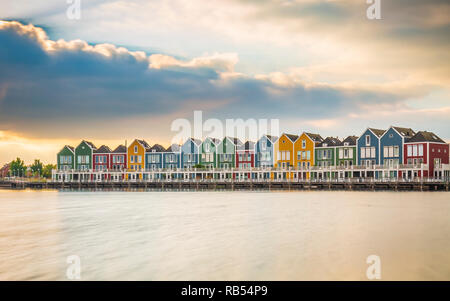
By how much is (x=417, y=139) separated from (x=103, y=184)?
51.6m

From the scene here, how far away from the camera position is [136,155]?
91.8 meters

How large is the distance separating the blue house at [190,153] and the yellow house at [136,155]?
790 cm

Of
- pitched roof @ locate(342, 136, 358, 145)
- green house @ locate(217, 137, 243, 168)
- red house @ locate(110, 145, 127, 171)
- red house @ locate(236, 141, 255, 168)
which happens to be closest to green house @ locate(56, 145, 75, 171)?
red house @ locate(110, 145, 127, 171)

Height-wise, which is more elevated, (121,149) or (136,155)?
(121,149)

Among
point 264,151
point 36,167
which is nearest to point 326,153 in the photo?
point 264,151

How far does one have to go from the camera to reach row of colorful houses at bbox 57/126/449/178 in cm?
6619

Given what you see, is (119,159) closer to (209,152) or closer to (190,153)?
(190,153)

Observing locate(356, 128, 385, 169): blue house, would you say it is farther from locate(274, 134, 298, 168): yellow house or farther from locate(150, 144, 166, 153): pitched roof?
locate(150, 144, 166, 153): pitched roof

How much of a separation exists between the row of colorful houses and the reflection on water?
38295 mm

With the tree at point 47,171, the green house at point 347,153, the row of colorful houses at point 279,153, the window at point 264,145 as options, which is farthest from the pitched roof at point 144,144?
the tree at point 47,171

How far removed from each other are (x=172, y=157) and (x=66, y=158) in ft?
75.0

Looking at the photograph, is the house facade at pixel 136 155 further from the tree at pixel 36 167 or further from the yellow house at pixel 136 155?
the tree at pixel 36 167

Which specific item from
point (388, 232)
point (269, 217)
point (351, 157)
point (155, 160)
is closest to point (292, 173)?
point (351, 157)
